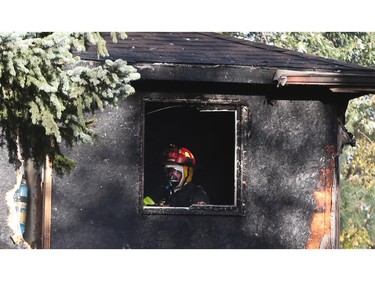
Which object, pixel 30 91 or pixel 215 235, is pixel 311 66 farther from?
pixel 30 91

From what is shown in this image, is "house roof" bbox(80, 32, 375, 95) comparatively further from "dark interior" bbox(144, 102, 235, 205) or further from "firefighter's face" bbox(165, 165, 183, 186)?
"dark interior" bbox(144, 102, 235, 205)

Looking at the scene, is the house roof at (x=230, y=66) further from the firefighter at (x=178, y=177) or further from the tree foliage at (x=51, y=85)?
the tree foliage at (x=51, y=85)

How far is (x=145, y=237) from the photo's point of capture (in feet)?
44.6

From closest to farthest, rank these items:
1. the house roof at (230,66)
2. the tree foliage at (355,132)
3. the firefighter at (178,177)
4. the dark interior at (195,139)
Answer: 1. the house roof at (230,66)
2. the firefighter at (178,177)
3. the dark interior at (195,139)
4. the tree foliage at (355,132)

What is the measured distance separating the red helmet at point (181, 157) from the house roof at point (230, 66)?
6.32 ft

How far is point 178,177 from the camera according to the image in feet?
52.2

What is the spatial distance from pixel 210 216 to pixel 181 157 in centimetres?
238

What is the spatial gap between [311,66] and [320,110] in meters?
0.55

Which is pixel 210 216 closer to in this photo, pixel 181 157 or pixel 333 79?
pixel 333 79

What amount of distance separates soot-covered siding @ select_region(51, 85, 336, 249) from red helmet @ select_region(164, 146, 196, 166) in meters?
2.07

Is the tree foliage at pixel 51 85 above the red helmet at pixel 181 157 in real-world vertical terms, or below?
above

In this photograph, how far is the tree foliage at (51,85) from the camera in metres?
9.38

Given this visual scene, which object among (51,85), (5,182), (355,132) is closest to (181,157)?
(5,182)

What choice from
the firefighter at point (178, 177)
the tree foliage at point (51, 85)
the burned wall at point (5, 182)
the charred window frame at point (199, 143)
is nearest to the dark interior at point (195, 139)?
the charred window frame at point (199, 143)
